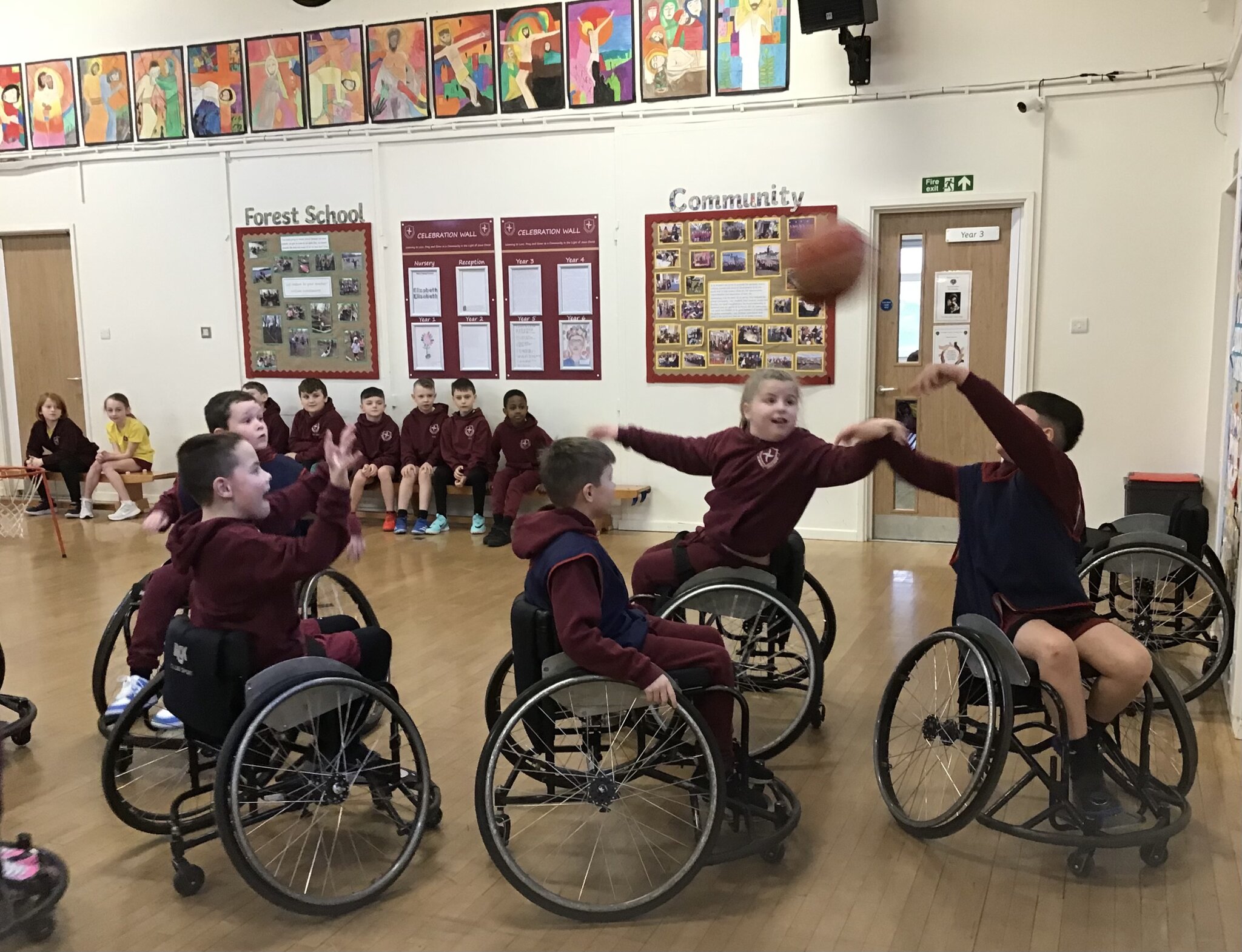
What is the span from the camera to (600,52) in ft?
19.8

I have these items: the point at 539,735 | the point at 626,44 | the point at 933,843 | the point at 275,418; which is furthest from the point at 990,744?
the point at 275,418

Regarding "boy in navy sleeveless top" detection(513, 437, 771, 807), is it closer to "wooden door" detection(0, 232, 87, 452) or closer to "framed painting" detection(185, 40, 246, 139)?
"framed painting" detection(185, 40, 246, 139)

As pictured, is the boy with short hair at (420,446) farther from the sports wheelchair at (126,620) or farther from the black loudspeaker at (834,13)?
the black loudspeaker at (834,13)

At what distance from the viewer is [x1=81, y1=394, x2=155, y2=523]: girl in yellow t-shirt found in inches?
273

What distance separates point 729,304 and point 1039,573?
3.93 metres

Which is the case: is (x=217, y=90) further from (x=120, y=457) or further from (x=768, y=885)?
(x=768, y=885)

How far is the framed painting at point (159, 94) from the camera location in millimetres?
6980

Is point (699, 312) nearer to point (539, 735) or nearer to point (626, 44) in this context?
point (626, 44)

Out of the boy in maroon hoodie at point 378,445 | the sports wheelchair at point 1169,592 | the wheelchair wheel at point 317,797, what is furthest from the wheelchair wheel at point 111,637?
the boy in maroon hoodie at point 378,445

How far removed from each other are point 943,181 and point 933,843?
4.19 m

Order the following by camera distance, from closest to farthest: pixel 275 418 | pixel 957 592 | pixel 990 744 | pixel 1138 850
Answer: pixel 990 744
pixel 1138 850
pixel 957 592
pixel 275 418

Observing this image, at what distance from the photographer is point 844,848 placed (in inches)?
92.7

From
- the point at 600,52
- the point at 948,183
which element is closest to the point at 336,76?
the point at 600,52

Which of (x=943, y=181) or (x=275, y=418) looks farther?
(x=275, y=418)
